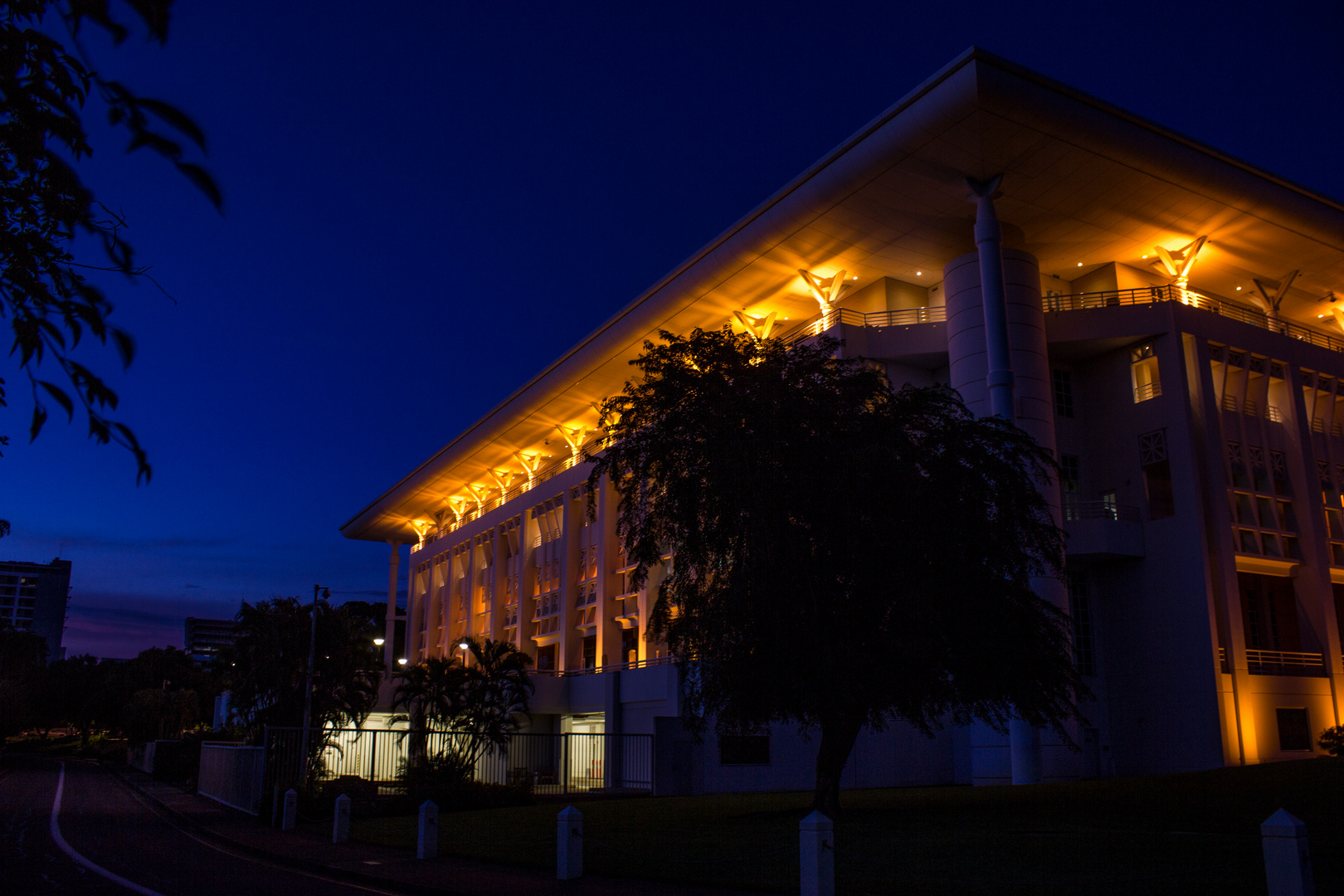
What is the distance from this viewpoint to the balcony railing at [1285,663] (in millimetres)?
31173

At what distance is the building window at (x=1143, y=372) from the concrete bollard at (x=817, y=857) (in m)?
27.6

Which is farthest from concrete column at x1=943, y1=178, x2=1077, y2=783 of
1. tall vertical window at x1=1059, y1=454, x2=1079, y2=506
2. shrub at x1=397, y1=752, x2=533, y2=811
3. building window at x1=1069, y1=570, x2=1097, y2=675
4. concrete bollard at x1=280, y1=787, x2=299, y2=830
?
concrete bollard at x1=280, y1=787, x2=299, y2=830

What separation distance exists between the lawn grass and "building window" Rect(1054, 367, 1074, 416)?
1387cm

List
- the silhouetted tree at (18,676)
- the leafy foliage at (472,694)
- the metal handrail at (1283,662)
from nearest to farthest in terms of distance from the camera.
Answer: the metal handrail at (1283,662) → the leafy foliage at (472,694) → the silhouetted tree at (18,676)

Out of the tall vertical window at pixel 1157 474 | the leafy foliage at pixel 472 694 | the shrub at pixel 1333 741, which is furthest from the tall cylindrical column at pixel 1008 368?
the leafy foliage at pixel 472 694

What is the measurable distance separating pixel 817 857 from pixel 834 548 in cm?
751

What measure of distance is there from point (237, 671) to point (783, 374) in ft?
97.7

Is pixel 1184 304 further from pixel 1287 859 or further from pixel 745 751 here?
pixel 1287 859

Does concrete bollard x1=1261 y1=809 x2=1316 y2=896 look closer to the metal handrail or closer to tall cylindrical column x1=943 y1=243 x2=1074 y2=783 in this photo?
tall cylindrical column x1=943 y1=243 x2=1074 y2=783

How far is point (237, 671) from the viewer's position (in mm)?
39688

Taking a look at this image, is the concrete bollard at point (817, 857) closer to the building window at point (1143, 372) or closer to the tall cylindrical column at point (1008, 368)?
the tall cylindrical column at point (1008, 368)

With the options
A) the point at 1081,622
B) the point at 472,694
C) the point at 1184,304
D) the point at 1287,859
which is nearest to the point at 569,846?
the point at 1287,859

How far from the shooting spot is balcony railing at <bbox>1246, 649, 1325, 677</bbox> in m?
31.2

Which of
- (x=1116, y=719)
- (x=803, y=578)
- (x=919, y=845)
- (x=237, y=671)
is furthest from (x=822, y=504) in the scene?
(x=237, y=671)
